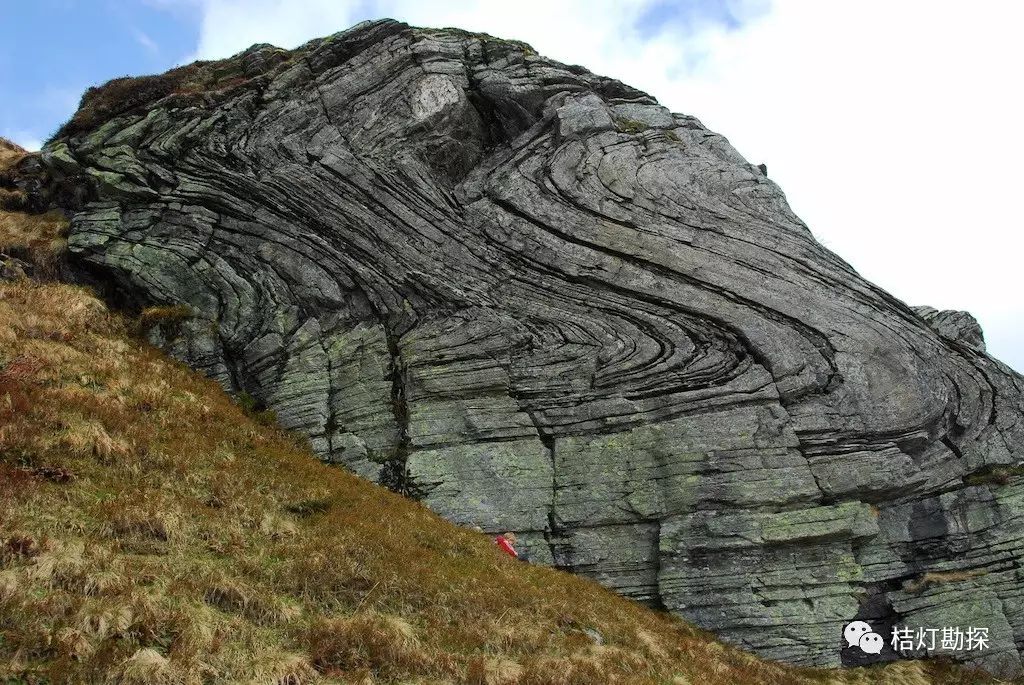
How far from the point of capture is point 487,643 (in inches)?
563

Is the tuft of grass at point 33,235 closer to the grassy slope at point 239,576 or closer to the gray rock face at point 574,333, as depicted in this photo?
the gray rock face at point 574,333

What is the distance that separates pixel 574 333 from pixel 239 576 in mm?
14037

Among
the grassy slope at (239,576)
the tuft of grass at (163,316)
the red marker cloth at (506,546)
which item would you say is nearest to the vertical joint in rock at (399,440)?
the grassy slope at (239,576)

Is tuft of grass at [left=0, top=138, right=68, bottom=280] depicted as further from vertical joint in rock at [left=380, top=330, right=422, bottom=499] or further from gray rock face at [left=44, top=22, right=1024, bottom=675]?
vertical joint in rock at [left=380, top=330, right=422, bottom=499]

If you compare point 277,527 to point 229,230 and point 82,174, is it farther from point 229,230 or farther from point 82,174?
point 82,174

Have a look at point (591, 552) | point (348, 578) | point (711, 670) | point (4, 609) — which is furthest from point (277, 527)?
point (711, 670)

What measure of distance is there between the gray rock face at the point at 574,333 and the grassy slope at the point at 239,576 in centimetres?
218

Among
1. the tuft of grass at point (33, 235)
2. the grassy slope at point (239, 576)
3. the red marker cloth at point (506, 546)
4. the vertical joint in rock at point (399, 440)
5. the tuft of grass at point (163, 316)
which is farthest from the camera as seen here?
the tuft of grass at point (33, 235)

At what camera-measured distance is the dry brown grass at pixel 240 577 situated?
37.6 feet

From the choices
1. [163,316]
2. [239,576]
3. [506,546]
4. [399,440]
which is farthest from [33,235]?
[506,546]

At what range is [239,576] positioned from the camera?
14453 millimetres

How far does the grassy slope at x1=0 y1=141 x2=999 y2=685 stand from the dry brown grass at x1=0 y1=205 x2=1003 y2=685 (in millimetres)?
48

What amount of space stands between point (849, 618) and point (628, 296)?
12117 mm

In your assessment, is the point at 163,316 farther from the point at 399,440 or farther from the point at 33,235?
the point at 399,440
